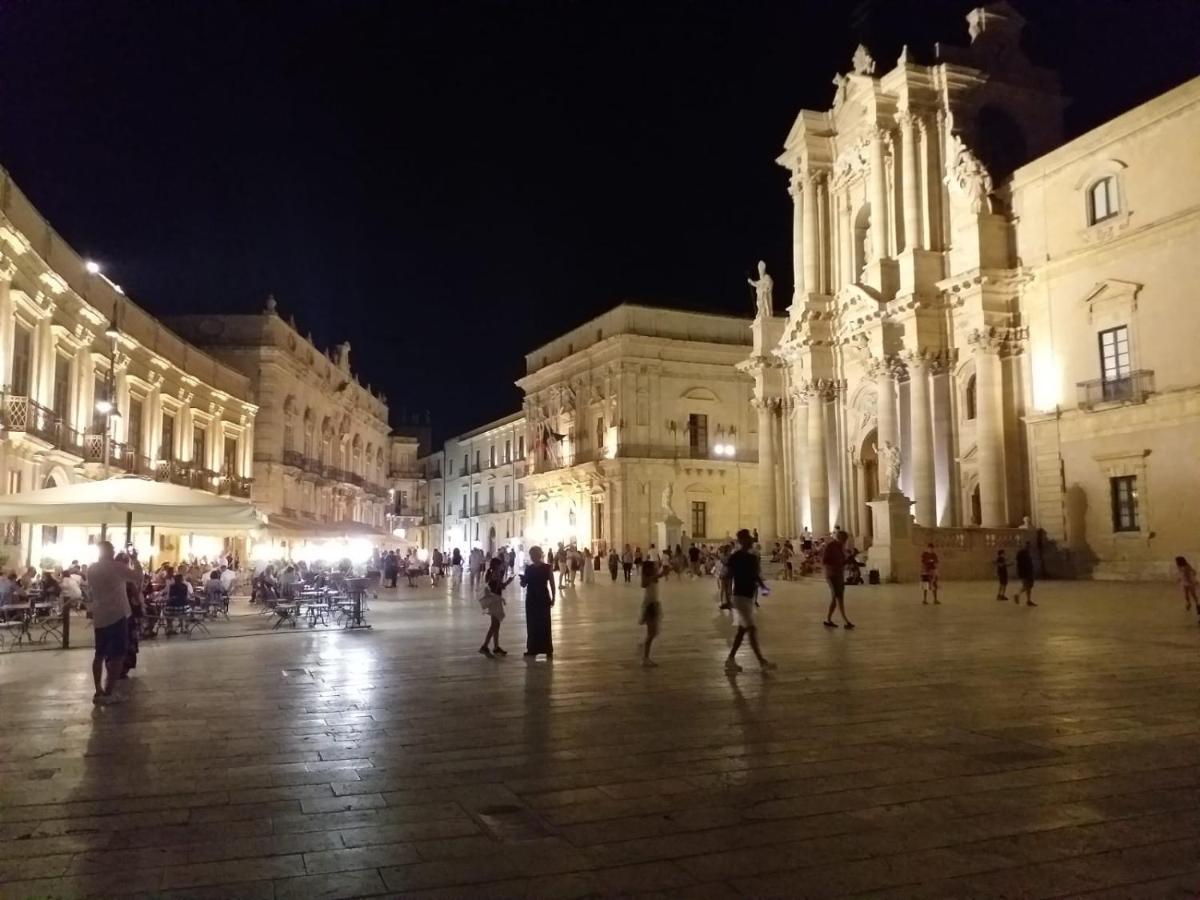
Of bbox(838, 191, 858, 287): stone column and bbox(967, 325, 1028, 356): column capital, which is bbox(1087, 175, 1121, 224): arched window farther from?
bbox(838, 191, 858, 287): stone column

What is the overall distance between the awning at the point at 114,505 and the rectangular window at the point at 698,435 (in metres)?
39.9

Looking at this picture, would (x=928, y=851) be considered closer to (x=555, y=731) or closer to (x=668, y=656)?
(x=555, y=731)

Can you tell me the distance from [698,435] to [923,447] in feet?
71.6

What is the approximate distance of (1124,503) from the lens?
27938 millimetres

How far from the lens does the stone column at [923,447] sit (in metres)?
33.1

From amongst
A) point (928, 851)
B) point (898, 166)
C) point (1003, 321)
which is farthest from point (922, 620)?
point (898, 166)

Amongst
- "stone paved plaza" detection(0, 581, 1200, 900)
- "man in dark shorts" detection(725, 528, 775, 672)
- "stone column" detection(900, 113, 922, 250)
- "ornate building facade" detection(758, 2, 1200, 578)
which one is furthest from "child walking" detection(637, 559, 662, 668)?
"stone column" detection(900, 113, 922, 250)

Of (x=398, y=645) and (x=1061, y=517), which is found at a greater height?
(x=1061, y=517)

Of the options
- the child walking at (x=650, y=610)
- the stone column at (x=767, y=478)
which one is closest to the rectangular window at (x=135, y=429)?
the stone column at (x=767, y=478)

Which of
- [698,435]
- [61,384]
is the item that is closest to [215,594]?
[61,384]

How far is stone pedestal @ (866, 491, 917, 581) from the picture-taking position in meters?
28.3

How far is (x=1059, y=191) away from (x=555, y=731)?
29273mm

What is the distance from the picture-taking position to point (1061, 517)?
29625 millimetres

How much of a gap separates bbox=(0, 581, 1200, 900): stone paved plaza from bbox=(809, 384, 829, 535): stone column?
27.6 metres
